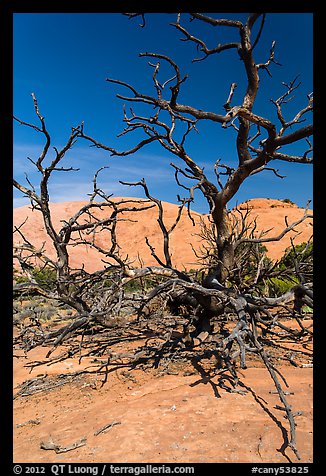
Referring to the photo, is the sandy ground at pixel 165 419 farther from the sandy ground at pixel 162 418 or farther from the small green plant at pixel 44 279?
the small green plant at pixel 44 279

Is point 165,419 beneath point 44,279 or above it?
Result: beneath

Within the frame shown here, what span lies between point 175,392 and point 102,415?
2.56 feet

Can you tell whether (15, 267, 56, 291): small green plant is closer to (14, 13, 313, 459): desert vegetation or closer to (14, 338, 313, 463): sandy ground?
(14, 13, 313, 459): desert vegetation

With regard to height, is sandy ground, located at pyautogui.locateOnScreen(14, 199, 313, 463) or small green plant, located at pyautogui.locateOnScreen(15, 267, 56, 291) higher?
small green plant, located at pyautogui.locateOnScreen(15, 267, 56, 291)

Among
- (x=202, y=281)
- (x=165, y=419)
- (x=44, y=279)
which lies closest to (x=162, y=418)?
(x=165, y=419)

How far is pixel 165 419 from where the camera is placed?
2.76 metres

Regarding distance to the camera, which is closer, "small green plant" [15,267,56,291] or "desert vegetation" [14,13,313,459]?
"desert vegetation" [14,13,313,459]

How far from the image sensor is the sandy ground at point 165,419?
2.29 metres

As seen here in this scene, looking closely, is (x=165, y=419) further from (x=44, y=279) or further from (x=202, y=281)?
(x=44, y=279)

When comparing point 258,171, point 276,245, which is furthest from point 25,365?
point 276,245

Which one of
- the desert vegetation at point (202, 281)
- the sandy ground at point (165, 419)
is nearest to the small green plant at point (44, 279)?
the desert vegetation at point (202, 281)

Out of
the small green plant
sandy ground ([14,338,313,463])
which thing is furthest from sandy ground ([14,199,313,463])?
the small green plant

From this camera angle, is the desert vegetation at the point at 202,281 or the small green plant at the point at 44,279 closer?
the desert vegetation at the point at 202,281

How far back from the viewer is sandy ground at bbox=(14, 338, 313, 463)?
7.52 ft
